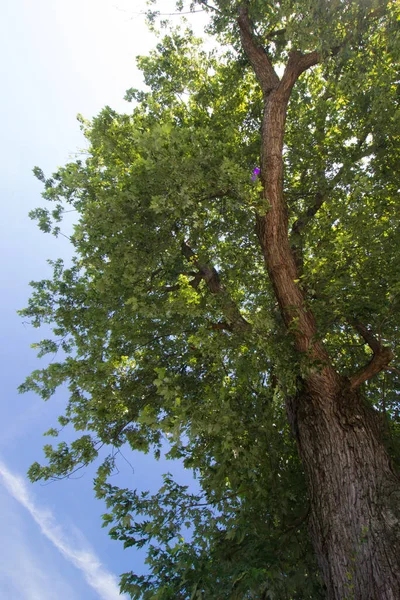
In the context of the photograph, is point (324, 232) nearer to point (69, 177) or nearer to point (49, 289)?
point (69, 177)

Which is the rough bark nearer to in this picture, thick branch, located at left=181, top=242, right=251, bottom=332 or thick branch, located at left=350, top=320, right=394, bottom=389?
thick branch, located at left=350, top=320, right=394, bottom=389

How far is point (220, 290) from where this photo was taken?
787 cm

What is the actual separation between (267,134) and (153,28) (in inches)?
204

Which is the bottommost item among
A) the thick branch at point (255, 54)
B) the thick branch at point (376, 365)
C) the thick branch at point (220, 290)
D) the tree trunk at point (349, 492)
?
the tree trunk at point (349, 492)

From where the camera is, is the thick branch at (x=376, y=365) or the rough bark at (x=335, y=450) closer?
the rough bark at (x=335, y=450)

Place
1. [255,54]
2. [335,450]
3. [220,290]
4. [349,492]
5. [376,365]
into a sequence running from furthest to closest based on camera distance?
[255,54]
[220,290]
[376,365]
[335,450]
[349,492]

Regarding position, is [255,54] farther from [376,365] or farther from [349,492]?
[349,492]

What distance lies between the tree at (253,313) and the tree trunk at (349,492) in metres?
0.02

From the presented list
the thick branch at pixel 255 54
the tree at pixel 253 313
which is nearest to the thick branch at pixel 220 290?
the tree at pixel 253 313

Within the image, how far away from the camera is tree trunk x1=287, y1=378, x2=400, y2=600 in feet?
14.9

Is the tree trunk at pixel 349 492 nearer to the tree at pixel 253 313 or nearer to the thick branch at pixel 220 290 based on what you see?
the tree at pixel 253 313

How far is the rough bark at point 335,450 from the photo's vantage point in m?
4.62

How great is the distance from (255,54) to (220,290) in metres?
5.57

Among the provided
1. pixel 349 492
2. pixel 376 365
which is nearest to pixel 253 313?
pixel 376 365
